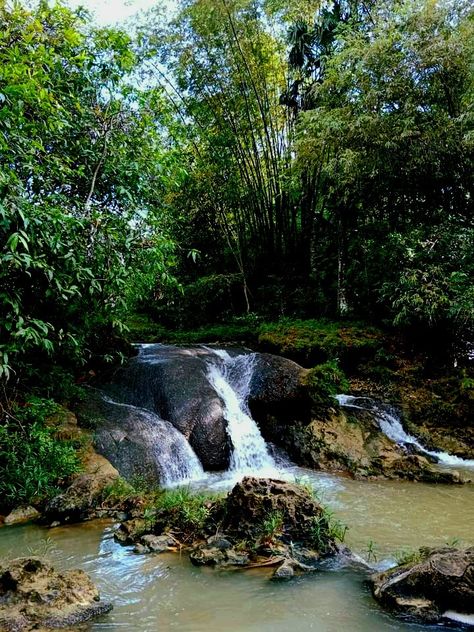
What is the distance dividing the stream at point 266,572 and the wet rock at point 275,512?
1.45 ft

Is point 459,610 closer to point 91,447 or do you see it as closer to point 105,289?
point 105,289

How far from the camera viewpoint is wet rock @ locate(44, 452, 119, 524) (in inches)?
185

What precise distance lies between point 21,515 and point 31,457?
66 centimetres

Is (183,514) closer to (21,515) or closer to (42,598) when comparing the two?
(42,598)

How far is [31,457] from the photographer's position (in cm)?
529

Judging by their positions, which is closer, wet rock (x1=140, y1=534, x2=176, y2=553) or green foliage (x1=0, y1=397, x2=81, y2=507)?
wet rock (x1=140, y1=534, x2=176, y2=553)

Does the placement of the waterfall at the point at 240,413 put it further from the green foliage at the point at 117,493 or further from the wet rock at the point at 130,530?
the wet rock at the point at 130,530

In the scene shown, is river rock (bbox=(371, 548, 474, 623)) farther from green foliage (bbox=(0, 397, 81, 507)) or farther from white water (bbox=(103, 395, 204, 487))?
white water (bbox=(103, 395, 204, 487))

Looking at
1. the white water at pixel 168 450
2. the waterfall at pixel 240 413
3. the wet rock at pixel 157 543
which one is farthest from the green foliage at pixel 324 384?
the wet rock at pixel 157 543

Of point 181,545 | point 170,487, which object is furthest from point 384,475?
point 181,545

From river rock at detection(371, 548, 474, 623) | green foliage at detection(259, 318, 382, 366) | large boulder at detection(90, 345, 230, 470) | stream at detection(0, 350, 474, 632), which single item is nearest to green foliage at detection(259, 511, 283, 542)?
stream at detection(0, 350, 474, 632)

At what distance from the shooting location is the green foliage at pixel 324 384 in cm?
826

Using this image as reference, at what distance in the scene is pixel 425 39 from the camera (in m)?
9.23

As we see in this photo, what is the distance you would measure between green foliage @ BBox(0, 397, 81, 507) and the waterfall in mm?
2822
